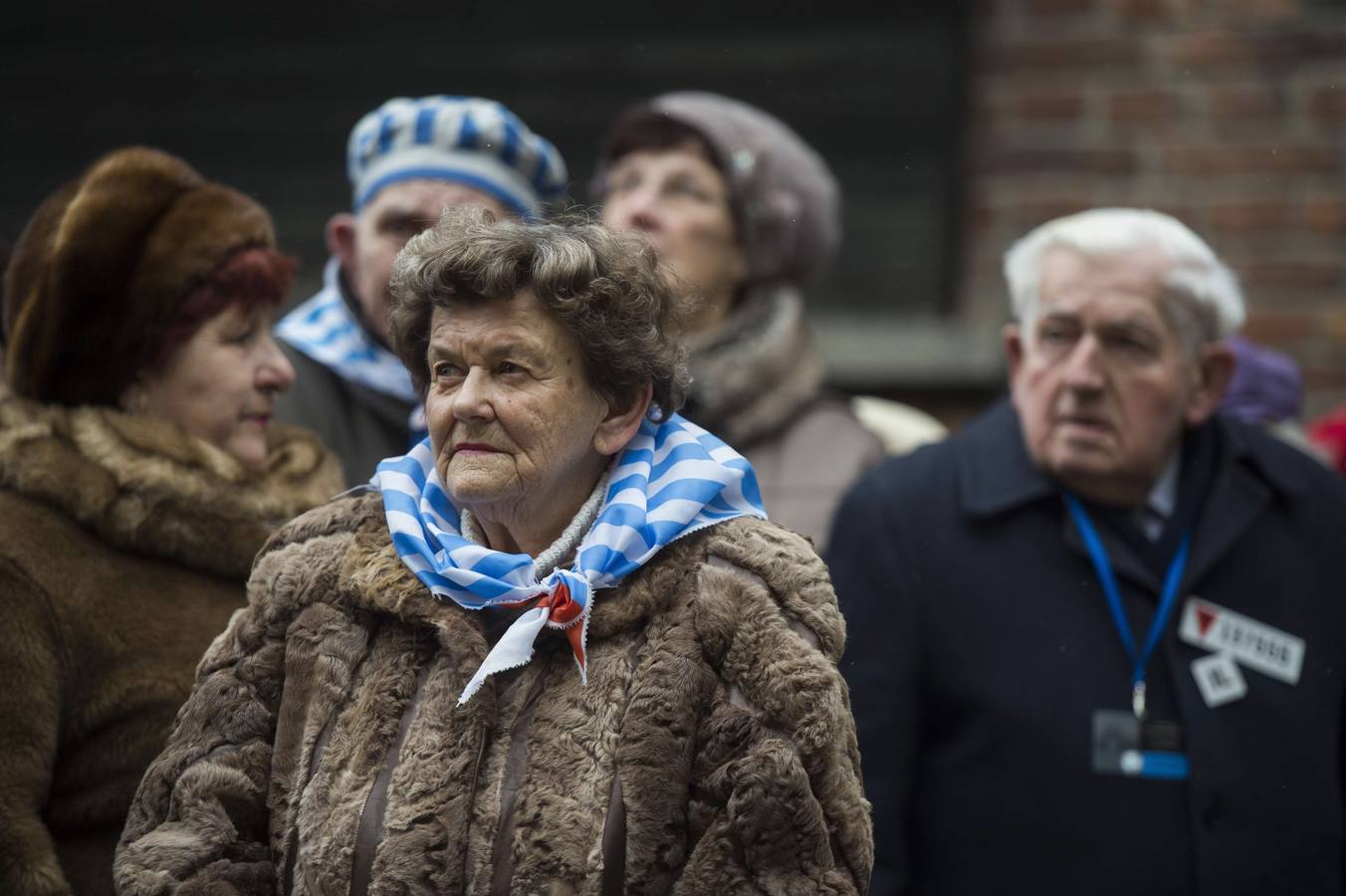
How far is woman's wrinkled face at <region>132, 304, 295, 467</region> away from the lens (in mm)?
3270

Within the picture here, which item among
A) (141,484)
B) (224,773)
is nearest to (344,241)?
(141,484)

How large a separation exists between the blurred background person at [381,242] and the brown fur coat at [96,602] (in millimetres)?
734

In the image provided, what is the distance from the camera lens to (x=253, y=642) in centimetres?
262

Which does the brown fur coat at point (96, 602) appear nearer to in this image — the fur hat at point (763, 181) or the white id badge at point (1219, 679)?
the fur hat at point (763, 181)

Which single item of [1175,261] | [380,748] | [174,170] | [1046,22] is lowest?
[380,748]

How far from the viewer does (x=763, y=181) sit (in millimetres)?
4598

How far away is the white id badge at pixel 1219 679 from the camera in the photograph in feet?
11.7

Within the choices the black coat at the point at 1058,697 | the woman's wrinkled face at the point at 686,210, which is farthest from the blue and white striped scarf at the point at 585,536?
the woman's wrinkled face at the point at 686,210

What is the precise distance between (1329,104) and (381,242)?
147 inches

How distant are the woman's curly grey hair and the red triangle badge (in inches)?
58.4

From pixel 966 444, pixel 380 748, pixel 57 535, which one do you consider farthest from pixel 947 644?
pixel 57 535

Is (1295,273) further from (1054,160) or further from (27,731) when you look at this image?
(27,731)

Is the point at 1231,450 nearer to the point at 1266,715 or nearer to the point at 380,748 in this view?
the point at 1266,715

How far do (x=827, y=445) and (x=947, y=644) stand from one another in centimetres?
89
